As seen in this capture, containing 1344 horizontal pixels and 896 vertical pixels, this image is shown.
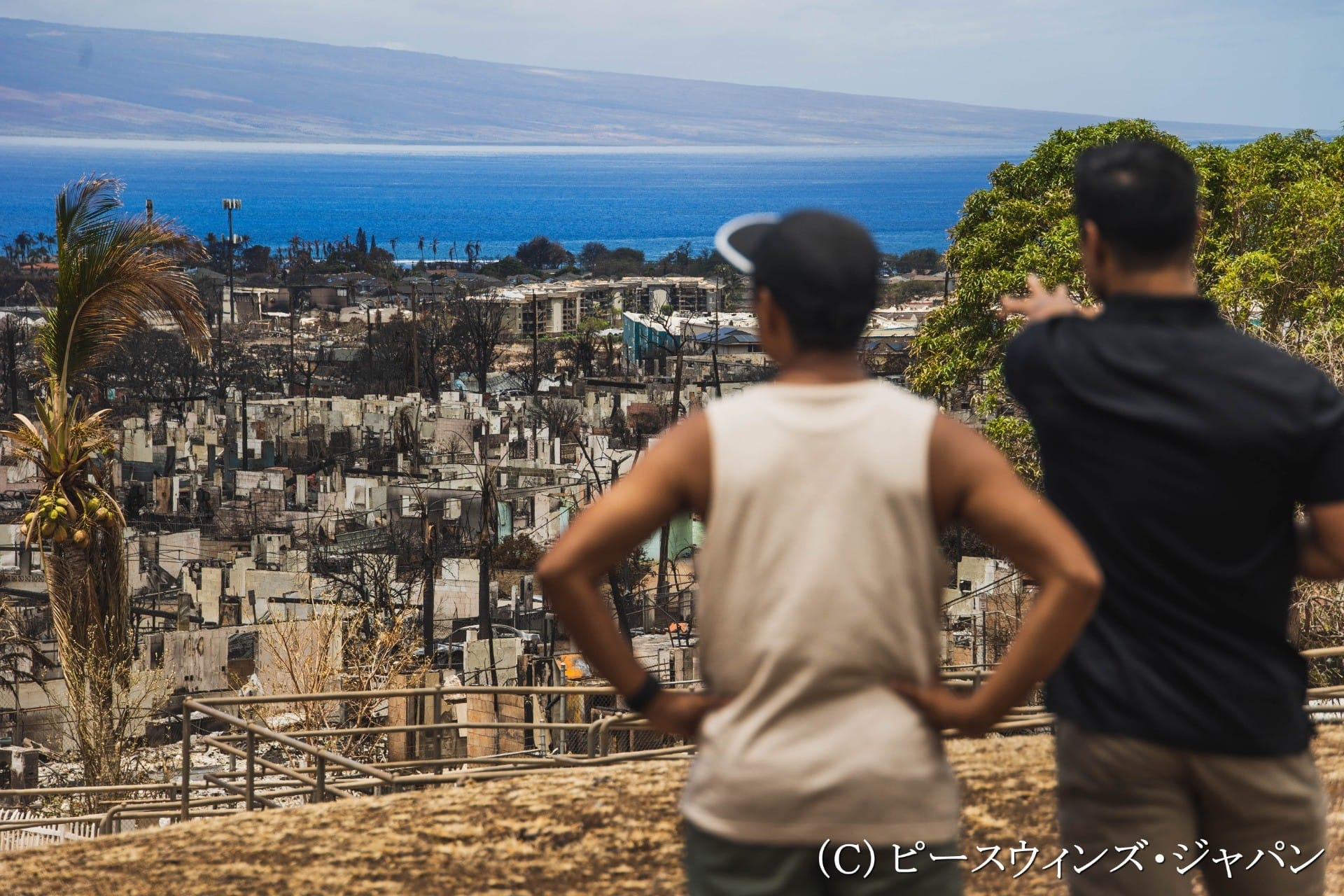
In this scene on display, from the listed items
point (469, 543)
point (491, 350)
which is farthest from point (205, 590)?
point (491, 350)

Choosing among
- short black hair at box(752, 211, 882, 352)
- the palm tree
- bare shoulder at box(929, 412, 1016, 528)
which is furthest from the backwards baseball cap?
the palm tree

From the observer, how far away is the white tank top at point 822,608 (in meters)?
1.84

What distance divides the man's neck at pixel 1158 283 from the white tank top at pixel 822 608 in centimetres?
51

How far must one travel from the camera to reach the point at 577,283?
3337 inches

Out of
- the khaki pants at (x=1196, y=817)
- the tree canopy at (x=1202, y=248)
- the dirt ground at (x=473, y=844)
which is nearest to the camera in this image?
the khaki pants at (x=1196, y=817)

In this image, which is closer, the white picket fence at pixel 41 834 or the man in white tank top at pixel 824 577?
the man in white tank top at pixel 824 577

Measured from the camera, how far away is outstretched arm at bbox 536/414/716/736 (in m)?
1.86

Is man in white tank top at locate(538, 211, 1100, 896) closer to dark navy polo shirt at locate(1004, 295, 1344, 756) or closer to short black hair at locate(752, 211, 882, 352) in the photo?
short black hair at locate(752, 211, 882, 352)

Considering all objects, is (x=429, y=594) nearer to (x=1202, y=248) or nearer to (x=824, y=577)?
(x=1202, y=248)

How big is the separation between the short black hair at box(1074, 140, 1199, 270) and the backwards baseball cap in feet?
1.48

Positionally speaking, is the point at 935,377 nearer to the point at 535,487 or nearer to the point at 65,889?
the point at 535,487

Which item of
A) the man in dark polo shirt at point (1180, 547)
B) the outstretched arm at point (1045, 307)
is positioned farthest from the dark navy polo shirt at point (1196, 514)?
the outstretched arm at point (1045, 307)

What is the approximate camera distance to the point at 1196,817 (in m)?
2.16

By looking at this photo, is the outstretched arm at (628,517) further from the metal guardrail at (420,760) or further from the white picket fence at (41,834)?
the white picket fence at (41,834)
